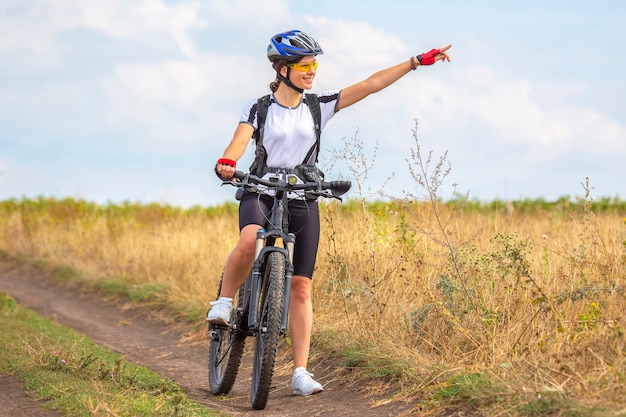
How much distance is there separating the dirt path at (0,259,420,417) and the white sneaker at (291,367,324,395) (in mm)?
121

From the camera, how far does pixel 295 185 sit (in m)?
6.24

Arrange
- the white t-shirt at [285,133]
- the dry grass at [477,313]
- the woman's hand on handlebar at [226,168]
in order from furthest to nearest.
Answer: the white t-shirt at [285,133] → the woman's hand on handlebar at [226,168] → the dry grass at [477,313]

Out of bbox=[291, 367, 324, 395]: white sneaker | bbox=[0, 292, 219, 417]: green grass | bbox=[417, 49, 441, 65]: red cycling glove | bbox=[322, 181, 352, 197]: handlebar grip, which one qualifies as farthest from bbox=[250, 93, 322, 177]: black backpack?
bbox=[0, 292, 219, 417]: green grass

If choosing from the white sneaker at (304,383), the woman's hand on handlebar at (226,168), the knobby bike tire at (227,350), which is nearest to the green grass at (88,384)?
the knobby bike tire at (227,350)

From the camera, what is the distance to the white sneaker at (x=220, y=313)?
21.5ft

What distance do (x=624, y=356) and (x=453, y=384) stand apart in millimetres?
1098

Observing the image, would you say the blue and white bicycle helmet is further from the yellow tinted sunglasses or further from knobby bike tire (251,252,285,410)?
knobby bike tire (251,252,285,410)

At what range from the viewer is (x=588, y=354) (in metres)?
5.49

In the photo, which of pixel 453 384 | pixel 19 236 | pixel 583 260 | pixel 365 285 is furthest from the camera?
pixel 19 236

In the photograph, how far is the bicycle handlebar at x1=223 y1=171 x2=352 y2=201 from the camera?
6.19 metres

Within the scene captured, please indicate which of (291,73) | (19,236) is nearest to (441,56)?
(291,73)

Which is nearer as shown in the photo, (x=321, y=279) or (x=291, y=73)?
(x=291, y=73)

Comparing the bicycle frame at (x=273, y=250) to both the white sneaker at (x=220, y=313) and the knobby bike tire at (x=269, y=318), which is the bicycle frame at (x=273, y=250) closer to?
the knobby bike tire at (x=269, y=318)

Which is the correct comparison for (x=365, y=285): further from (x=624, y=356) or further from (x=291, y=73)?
(x=624, y=356)
